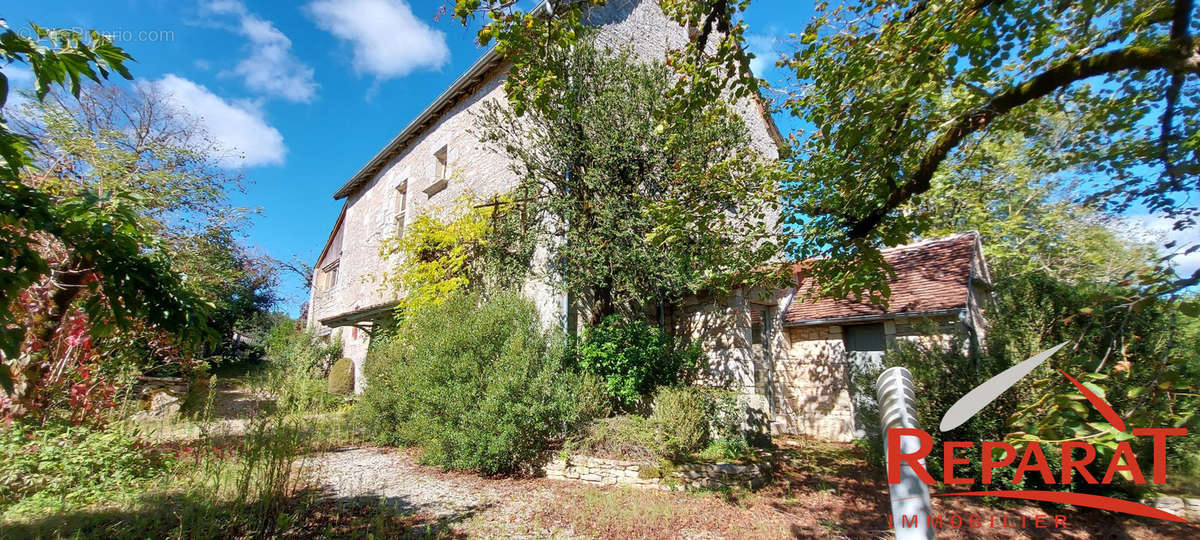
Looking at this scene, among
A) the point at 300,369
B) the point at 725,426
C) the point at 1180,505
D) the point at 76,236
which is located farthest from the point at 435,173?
the point at 1180,505

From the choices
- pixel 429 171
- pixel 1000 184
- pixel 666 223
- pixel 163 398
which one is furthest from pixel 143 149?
pixel 1000 184

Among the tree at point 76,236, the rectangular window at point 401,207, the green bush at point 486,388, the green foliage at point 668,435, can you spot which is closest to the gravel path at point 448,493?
the green bush at point 486,388

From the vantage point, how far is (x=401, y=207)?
1503 cm

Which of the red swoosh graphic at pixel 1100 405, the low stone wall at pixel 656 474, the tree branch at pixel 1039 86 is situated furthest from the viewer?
the low stone wall at pixel 656 474

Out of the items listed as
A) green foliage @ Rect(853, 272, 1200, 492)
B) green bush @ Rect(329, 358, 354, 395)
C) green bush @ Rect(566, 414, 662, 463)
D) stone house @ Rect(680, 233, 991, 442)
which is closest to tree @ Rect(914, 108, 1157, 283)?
stone house @ Rect(680, 233, 991, 442)

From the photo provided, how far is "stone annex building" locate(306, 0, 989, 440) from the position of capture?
9023 mm

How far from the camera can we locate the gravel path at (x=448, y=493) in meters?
4.78

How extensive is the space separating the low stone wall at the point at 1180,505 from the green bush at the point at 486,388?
6.85 meters

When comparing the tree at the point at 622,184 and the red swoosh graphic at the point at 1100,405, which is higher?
the tree at the point at 622,184

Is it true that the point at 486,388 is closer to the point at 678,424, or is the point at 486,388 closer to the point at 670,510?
the point at 678,424

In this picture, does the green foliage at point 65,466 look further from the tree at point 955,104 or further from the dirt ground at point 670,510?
the tree at point 955,104

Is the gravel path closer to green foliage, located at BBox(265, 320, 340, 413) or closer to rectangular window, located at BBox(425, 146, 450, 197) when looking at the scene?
green foliage, located at BBox(265, 320, 340, 413)

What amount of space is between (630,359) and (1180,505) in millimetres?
6674

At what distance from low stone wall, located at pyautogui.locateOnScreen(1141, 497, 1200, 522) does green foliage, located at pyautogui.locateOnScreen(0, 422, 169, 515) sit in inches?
442
